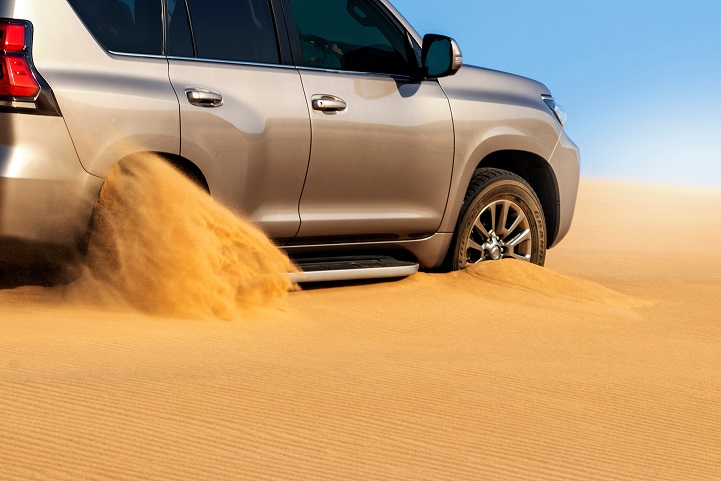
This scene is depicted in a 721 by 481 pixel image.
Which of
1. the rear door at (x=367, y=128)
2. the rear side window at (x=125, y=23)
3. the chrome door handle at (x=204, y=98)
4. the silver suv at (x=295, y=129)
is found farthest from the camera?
the rear door at (x=367, y=128)

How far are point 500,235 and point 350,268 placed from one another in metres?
1.45

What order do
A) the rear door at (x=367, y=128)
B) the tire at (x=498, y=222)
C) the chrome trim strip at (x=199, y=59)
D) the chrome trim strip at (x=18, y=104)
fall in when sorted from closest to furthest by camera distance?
1. the chrome trim strip at (x=18, y=104)
2. the chrome trim strip at (x=199, y=59)
3. the rear door at (x=367, y=128)
4. the tire at (x=498, y=222)

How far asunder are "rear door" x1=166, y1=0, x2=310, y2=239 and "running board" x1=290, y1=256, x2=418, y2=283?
239mm

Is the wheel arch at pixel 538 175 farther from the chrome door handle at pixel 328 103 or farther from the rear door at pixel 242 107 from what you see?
the rear door at pixel 242 107

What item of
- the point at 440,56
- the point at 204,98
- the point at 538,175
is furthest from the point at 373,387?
the point at 538,175

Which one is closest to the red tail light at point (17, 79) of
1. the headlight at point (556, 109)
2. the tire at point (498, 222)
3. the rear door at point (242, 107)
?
the rear door at point (242, 107)

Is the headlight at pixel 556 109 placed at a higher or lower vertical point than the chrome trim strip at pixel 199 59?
lower

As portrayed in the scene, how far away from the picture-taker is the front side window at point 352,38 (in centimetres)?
657

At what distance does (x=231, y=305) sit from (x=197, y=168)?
2.36 feet

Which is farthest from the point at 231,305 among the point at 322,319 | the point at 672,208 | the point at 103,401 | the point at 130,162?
A: the point at 672,208

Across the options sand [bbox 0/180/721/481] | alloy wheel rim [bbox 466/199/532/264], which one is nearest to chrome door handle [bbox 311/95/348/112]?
sand [bbox 0/180/721/481]

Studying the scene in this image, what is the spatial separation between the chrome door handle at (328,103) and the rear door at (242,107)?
8cm

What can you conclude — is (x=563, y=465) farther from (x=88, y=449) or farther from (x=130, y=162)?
(x=130, y=162)

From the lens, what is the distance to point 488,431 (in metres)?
3.94
